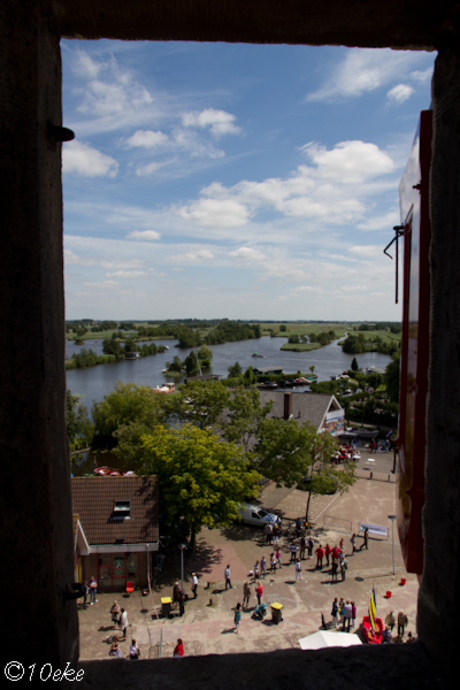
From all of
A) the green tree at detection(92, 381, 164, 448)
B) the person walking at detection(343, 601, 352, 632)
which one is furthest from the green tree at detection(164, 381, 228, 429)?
the person walking at detection(343, 601, 352, 632)

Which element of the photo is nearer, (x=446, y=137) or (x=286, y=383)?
(x=446, y=137)

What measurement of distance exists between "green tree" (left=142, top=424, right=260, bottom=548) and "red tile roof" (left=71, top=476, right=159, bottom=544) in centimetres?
69

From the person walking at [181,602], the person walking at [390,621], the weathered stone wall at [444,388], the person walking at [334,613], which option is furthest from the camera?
the person walking at [181,602]

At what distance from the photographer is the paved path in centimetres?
1273

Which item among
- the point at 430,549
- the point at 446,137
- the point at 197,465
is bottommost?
the point at 197,465

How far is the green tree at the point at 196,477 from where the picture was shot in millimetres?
16578

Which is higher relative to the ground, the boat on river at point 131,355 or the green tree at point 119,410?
the green tree at point 119,410

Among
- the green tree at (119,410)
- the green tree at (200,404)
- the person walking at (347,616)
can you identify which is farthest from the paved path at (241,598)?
the green tree at (119,410)

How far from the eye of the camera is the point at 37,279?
2.07 meters

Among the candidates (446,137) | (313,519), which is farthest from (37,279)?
(313,519)

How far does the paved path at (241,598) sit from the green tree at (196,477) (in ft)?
6.63

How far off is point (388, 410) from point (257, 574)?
36463mm

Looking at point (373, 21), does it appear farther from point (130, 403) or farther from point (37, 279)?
point (130, 403)

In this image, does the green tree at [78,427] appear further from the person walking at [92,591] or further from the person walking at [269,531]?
the person walking at [92,591]
